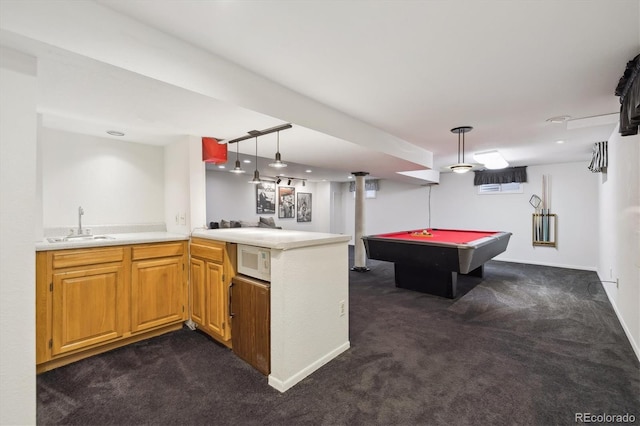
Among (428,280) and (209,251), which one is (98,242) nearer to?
(209,251)

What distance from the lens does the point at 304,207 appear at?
9.72m

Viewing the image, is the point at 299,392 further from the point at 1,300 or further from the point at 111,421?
the point at 1,300

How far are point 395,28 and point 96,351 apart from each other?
3345mm

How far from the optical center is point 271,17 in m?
1.54

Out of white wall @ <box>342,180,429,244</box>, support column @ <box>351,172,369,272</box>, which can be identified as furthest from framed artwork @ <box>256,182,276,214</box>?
support column @ <box>351,172,369,272</box>

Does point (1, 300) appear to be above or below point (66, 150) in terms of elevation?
below

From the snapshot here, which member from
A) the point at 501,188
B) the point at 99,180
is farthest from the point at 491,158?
the point at 99,180

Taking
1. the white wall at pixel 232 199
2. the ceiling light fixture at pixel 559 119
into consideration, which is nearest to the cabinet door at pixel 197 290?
the ceiling light fixture at pixel 559 119

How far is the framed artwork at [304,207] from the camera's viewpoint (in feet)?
31.3

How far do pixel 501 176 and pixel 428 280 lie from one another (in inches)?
163

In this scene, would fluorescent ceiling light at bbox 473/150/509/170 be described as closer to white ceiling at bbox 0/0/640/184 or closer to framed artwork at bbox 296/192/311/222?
white ceiling at bbox 0/0/640/184

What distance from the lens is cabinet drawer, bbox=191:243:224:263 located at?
246 centimetres

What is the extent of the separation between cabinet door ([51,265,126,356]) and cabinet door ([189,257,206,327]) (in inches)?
22.7

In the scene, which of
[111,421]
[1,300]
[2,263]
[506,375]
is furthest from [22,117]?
[506,375]
